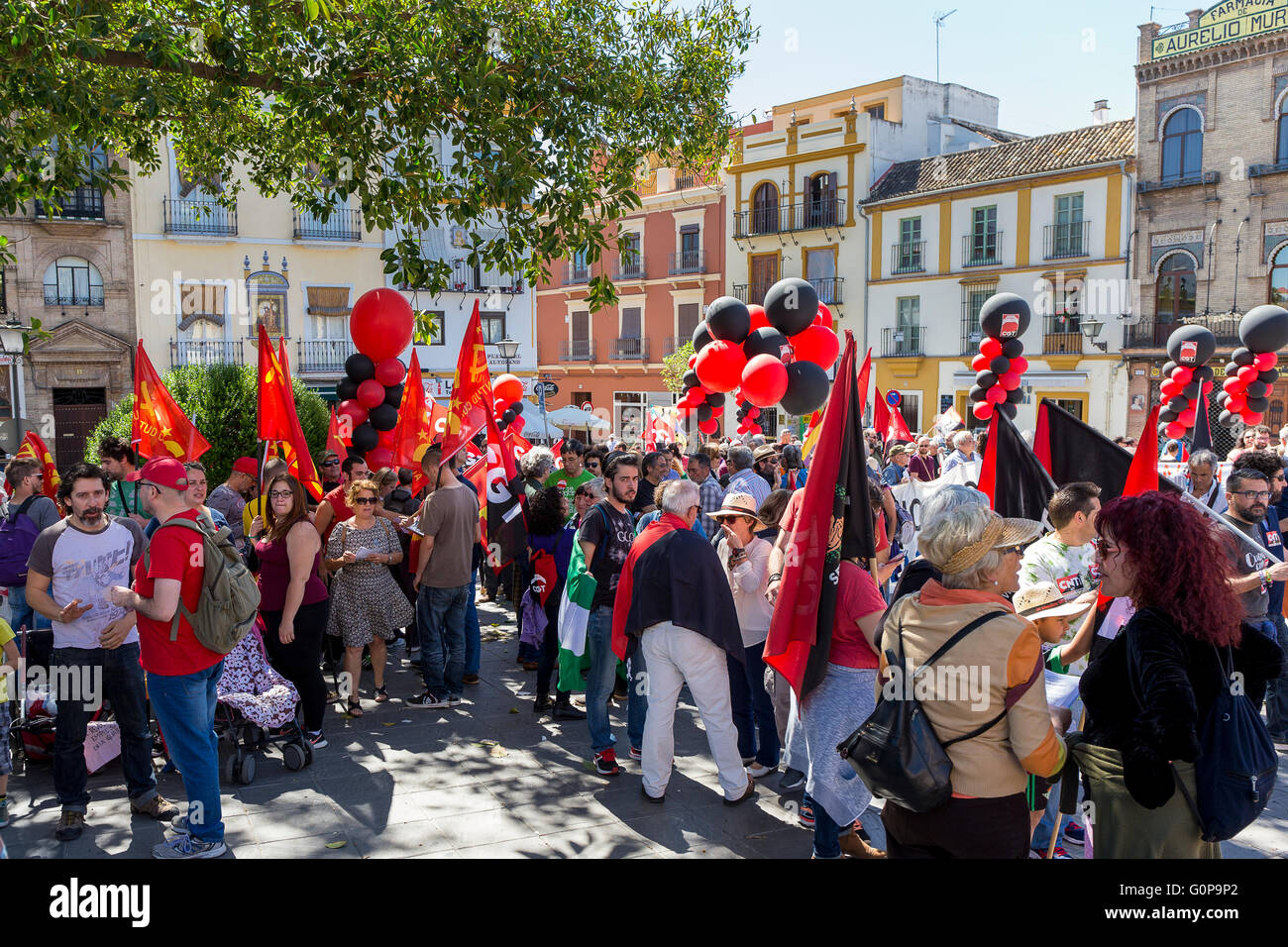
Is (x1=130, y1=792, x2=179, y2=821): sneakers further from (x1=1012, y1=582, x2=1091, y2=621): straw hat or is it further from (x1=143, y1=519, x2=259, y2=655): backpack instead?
(x1=1012, y1=582, x2=1091, y2=621): straw hat

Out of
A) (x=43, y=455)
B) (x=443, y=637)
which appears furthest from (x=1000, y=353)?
(x=43, y=455)

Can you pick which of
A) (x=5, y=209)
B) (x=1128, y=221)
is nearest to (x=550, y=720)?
(x=5, y=209)

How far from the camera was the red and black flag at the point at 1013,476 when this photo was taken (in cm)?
562

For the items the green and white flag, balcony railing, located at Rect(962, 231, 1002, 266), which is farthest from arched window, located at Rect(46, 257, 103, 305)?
balcony railing, located at Rect(962, 231, 1002, 266)

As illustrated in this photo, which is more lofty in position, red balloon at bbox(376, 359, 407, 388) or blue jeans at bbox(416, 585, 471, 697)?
red balloon at bbox(376, 359, 407, 388)

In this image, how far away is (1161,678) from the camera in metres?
2.73

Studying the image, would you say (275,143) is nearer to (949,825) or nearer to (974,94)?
(949,825)

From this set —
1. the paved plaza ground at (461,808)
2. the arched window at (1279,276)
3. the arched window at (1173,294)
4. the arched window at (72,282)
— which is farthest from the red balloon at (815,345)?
the arched window at (72,282)

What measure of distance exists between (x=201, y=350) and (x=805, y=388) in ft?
71.0

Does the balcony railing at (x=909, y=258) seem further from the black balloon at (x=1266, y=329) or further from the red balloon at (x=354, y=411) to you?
the red balloon at (x=354, y=411)

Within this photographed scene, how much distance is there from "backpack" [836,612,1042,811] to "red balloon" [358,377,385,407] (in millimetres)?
7882

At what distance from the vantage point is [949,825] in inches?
116

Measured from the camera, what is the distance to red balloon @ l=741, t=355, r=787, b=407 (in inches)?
338

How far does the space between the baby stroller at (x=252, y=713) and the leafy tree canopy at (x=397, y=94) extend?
3311mm
